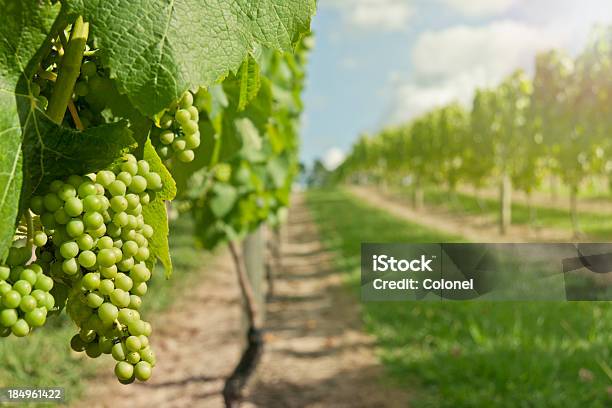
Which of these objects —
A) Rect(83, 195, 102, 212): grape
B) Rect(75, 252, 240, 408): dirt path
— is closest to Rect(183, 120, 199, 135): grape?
Rect(83, 195, 102, 212): grape

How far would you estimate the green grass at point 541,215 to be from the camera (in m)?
15.5

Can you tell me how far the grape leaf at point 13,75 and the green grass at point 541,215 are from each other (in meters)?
15.6

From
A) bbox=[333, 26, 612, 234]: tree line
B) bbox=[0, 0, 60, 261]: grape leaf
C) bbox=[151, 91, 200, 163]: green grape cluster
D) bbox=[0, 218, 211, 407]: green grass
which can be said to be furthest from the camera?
bbox=[333, 26, 612, 234]: tree line

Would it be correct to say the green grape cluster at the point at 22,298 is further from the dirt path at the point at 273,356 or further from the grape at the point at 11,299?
the dirt path at the point at 273,356

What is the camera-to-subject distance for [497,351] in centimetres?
599

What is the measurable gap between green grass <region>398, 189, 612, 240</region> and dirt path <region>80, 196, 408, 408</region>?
26.7 ft

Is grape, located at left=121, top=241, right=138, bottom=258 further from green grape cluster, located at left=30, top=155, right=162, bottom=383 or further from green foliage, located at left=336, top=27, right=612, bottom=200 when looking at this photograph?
green foliage, located at left=336, top=27, right=612, bottom=200

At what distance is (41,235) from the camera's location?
699 millimetres

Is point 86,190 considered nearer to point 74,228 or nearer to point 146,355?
point 74,228

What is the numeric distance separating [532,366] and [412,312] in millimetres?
2611

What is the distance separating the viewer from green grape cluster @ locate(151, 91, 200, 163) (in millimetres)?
843

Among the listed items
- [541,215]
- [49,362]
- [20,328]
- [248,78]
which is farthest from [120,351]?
[541,215]

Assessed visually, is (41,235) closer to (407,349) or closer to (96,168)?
(96,168)

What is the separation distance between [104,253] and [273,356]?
649 centimetres
